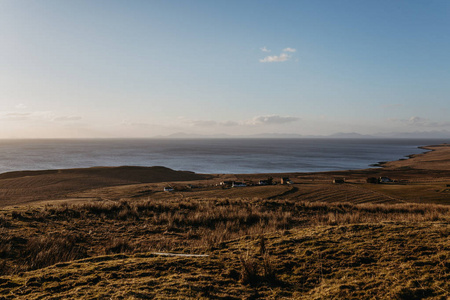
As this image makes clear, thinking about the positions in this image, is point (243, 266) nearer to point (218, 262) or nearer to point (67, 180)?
→ point (218, 262)

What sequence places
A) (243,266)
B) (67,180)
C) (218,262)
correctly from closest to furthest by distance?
(243,266) < (218,262) < (67,180)

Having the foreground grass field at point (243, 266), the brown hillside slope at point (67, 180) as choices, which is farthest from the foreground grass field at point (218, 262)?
the brown hillside slope at point (67, 180)

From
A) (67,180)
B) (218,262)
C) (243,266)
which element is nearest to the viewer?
(243,266)

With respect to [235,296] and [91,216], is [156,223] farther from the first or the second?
[235,296]

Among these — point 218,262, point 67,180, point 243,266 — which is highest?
point 243,266

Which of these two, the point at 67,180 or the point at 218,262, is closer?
the point at 218,262

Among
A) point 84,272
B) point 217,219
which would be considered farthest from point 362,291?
point 217,219

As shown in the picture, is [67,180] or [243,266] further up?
[243,266]

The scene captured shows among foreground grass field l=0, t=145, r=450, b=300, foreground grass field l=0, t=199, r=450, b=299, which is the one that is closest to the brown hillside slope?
foreground grass field l=0, t=145, r=450, b=300

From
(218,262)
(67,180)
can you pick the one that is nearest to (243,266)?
(218,262)

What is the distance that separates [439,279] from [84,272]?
559 cm

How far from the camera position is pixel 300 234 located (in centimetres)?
663

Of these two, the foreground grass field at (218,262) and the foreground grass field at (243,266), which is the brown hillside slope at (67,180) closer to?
the foreground grass field at (218,262)

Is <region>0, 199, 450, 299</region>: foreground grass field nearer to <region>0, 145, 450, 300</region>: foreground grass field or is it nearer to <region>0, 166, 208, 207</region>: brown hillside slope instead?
<region>0, 145, 450, 300</region>: foreground grass field
